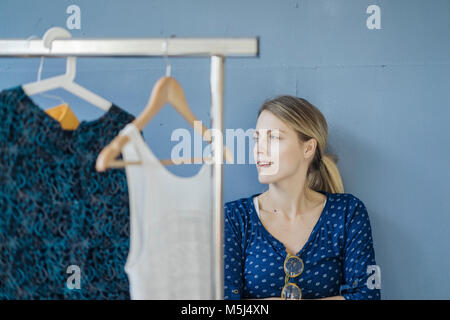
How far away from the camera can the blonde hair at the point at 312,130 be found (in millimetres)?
1639

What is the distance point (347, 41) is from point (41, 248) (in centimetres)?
135

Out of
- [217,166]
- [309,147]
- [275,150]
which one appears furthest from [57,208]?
[309,147]

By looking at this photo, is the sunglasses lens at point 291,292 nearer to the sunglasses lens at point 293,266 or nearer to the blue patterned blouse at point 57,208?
the sunglasses lens at point 293,266

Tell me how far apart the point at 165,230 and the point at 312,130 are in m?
0.85

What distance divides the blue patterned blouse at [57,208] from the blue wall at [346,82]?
0.72m

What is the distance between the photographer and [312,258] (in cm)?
159

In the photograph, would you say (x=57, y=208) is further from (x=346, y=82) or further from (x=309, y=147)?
(x=346, y=82)

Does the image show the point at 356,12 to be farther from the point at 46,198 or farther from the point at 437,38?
the point at 46,198

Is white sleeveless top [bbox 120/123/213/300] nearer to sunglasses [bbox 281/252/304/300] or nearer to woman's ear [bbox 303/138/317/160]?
sunglasses [bbox 281/252/304/300]

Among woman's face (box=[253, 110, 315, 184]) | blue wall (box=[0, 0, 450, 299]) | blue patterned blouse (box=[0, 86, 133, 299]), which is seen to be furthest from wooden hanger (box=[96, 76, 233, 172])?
blue wall (box=[0, 0, 450, 299])

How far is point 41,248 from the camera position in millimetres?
1114

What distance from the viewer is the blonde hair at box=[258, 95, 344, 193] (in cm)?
164

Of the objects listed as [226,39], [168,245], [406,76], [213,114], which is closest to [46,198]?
[168,245]

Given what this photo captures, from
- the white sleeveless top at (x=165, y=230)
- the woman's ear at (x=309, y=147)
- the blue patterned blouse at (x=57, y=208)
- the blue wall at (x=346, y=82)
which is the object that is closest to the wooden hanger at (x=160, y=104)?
the white sleeveless top at (x=165, y=230)
